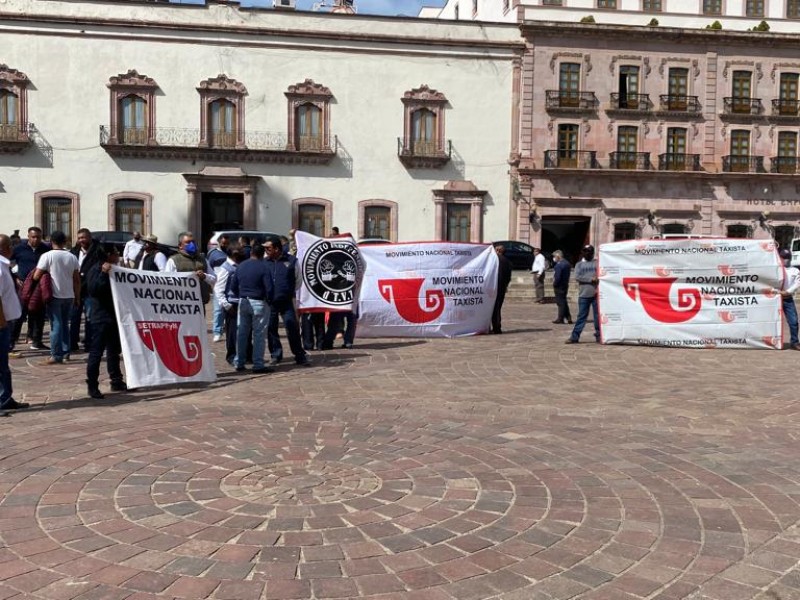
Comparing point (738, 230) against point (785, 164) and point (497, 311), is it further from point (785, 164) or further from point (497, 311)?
point (497, 311)

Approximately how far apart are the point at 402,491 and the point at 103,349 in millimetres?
4595

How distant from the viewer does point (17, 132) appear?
30219 millimetres

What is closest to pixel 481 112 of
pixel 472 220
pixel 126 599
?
pixel 472 220

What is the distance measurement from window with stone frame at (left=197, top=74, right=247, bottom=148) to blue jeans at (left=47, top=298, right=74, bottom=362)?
22.4m

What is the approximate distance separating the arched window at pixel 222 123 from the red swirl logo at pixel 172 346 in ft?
80.6

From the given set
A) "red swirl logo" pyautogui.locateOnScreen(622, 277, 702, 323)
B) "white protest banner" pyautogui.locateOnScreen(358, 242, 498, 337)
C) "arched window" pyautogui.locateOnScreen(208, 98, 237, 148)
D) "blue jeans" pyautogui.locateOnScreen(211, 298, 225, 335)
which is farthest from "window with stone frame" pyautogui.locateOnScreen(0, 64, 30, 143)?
"red swirl logo" pyautogui.locateOnScreen(622, 277, 702, 323)

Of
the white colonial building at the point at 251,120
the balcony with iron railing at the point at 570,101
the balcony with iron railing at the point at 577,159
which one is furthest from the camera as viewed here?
the balcony with iron railing at the point at 577,159

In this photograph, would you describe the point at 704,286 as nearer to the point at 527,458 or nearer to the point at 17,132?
the point at 527,458

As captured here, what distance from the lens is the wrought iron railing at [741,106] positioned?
35.4 meters

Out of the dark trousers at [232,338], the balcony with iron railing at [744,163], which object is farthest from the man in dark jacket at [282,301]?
the balcony with iron railing at [744,163]

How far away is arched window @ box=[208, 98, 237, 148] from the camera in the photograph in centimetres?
3177

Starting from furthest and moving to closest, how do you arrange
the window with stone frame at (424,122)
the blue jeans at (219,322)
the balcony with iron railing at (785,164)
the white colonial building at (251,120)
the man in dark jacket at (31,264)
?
the balcony with iron railing at (785,164), the window with stone frame at (424,122), the white colonial building at (251,120), the blue jeans at (219,322), the man in dark jacket at (31,264)

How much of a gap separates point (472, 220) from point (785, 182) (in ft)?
50.8

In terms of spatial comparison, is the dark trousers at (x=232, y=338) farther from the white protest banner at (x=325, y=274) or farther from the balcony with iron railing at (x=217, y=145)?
the balcony with iron railing at (x=217, y=145)
